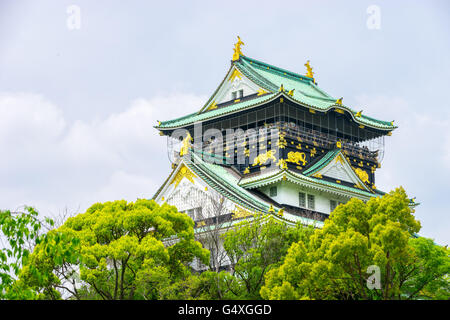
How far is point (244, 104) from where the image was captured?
42656 mm

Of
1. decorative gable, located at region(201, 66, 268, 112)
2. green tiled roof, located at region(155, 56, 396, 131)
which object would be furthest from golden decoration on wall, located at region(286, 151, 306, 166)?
decorative gable, located at region(201, 66, 268, 112)

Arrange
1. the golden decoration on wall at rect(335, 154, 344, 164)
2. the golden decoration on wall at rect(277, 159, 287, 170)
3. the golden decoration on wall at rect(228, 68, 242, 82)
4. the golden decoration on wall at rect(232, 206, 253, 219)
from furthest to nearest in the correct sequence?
the golden decoration on wall at rect(228, 68, 242, 82) → the golden decoration on wall at rect(335, 154, 344, 164) → the golden decoration on wall at rect(277, 159, 287, 170) → the golden decoration on wall at rect(232, 206, 253, 219)

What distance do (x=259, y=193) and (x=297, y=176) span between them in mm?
2511

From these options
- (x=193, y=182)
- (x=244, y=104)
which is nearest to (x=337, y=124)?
(x=244, y=104)

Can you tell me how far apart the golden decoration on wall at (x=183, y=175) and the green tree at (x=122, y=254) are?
8.08 meters

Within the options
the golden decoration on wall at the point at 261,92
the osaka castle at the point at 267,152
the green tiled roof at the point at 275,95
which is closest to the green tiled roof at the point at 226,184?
the osaka castle at the point at 267,152

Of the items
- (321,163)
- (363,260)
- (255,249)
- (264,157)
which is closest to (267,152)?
(264,157)

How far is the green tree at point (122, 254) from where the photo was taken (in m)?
27.8

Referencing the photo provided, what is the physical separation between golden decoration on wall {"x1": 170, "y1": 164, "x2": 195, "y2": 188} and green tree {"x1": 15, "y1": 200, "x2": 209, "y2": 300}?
26.5 ft

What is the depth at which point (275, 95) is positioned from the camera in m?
40.1

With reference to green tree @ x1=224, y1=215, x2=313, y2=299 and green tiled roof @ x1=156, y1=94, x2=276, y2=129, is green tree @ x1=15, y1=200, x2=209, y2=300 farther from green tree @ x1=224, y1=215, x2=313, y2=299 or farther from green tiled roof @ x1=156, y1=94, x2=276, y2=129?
green tiled roof @ x1=156, y1=94, x2=276, y2=129

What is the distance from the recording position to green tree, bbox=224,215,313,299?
2948 centimetres

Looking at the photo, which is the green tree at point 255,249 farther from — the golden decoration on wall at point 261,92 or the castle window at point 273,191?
the golden decoration on wall at point 261,92
